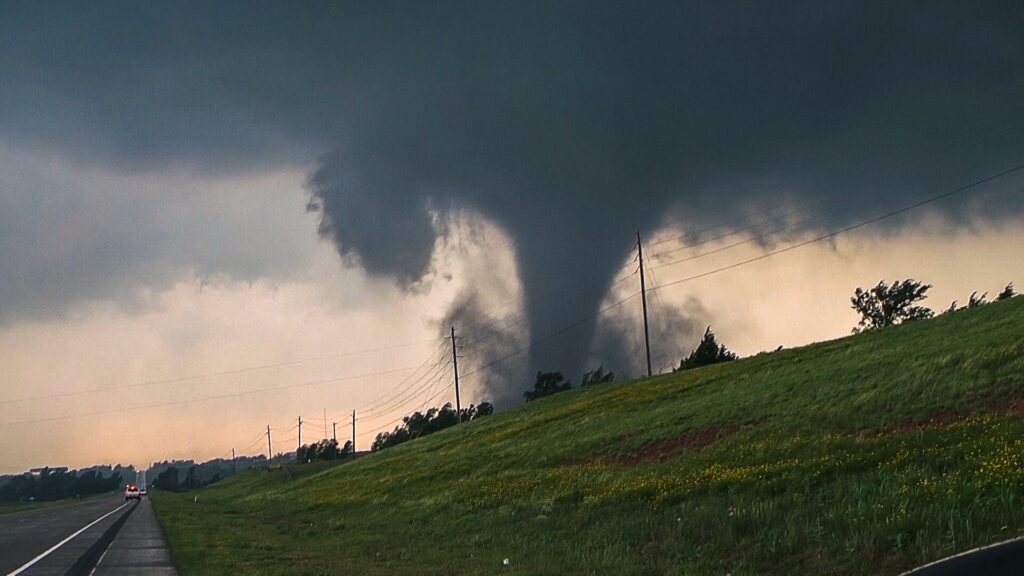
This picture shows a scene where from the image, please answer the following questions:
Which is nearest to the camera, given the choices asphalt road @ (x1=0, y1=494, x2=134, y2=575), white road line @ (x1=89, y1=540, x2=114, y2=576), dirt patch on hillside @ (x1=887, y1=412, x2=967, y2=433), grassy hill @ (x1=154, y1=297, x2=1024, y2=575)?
grassy hill @ (x1=154, y1=297, x2=1024, y2=575)

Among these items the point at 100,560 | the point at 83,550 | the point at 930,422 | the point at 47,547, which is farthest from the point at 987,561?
the point at 47,547

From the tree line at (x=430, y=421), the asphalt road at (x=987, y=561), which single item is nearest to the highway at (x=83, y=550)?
the asphalt road at (x=987, y=561)

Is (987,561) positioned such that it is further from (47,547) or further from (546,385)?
(546,385)

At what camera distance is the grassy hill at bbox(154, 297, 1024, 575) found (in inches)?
624

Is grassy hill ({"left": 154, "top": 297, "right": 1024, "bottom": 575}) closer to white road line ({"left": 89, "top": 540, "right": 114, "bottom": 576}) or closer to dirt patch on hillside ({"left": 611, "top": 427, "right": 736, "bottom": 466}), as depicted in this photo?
dirt patch on hillside ({"left": 611, "top": 427, "right": 736, "bottom": 466})

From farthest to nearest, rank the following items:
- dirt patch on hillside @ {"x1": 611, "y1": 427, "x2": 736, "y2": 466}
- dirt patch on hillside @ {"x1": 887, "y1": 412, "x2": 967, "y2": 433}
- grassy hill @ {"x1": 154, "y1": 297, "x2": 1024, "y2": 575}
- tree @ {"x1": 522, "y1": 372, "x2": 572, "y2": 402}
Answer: tree @ {"x1": 522, "y1": 372, "x2": 572, "y2": 402}
dirt patch on hillside @ {"x1": 611, "y1": 427, "x2": 736, "y2": 466}
dirt patch on hillside @ {"x1": 887, "y1": 412, "x2": 967, "y2": 433}
grassy hill @ {"x1": 154, "y1": 297, "x2": 1024, "y2": 575}

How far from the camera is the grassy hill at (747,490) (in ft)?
52.0

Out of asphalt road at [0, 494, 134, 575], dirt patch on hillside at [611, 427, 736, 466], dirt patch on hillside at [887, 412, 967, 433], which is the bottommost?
asphalt road at [0, 494, 134, 575]

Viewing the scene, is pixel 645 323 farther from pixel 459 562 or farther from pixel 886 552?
pixel 886 552

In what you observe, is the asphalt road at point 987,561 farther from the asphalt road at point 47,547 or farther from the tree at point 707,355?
the tree at point 707,355

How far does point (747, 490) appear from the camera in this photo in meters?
21.8

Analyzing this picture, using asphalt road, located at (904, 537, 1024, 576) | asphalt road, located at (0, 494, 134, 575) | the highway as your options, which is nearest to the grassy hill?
the highway

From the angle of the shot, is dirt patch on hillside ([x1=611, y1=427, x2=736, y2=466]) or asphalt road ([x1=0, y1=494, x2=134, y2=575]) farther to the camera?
dirt patch on hillside ([x1=611, y1=427, x2=736, y2=466])

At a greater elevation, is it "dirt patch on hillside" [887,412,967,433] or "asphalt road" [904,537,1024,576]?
"dirt patch on hillside" [887,412,967,433]
